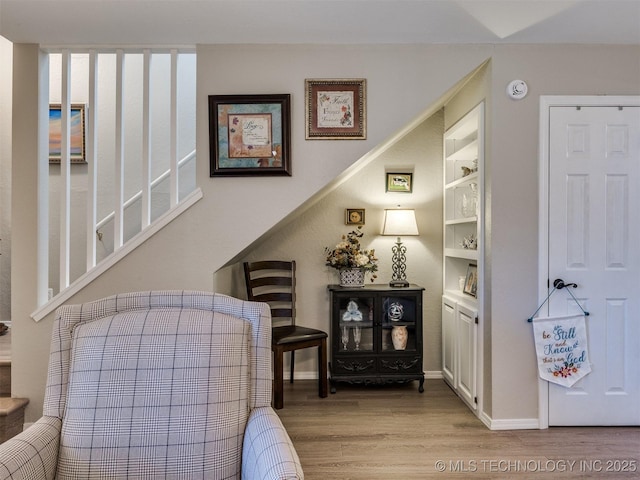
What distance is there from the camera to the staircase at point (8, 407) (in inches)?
94.3

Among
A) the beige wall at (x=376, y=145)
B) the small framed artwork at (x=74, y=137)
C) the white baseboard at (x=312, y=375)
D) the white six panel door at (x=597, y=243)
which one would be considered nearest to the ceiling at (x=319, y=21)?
the beige wall at (x=376, y=145)

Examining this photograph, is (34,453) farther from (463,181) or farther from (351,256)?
(463,181)

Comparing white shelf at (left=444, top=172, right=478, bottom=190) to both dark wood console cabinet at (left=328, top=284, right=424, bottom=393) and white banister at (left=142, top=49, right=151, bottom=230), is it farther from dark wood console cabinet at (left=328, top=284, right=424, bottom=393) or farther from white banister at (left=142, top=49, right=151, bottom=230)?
white banister at (left=142, top=49, right=151, bottom=230)

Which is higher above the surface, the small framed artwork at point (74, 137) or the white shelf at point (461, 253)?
the small framed artwork at point (74, 137)

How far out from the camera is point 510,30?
2436 mm

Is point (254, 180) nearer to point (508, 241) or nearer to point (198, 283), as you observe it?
point (198, 283)

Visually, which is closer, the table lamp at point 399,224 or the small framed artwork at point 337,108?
the small framed artwork at point 337,108

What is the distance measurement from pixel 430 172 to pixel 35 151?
2818mm

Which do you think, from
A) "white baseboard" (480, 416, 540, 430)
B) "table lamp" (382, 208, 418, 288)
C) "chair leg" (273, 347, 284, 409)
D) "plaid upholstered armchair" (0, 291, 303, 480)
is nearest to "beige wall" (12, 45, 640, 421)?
"white baseboard" (480, 416, 540, 430)

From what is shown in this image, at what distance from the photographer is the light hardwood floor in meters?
2.16

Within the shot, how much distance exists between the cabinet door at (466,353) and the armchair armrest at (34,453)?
2.36 meters

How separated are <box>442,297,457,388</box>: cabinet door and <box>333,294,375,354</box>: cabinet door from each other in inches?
23.9

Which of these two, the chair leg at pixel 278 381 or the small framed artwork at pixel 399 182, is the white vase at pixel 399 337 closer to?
the chair leg at pixel 278 381

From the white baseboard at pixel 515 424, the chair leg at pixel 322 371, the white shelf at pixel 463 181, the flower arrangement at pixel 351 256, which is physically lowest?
the white baseboard at pixel 515 424
